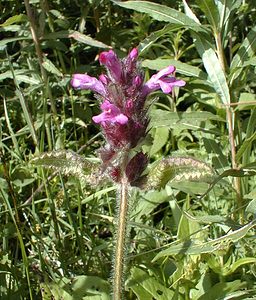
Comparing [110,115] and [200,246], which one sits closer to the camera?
[110,115]

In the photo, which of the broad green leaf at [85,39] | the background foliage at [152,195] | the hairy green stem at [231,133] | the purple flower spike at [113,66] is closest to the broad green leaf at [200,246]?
the background foliage at [152,195]

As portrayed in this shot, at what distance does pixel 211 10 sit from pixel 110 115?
804mm

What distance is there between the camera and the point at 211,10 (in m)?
2.27

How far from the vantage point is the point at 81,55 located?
369 cm

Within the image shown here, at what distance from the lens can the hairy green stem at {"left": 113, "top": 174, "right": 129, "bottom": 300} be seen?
1.77m

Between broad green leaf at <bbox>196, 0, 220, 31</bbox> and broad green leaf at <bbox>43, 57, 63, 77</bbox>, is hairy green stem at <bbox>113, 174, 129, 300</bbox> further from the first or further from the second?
broad green leaf at <bbox>43, 57, 63, 77</bbox>

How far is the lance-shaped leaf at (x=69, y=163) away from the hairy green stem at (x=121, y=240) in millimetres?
118

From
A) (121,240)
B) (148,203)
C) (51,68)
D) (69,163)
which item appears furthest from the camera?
(51,68)

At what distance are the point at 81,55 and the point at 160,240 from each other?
165 cm

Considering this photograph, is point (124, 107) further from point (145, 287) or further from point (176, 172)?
point (145, 287)

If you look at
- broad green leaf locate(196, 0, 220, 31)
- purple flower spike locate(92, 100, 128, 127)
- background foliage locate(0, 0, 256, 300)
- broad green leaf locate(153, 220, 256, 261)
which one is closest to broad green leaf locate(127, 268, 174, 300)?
background foliage locate(0, 0, 256, 300)

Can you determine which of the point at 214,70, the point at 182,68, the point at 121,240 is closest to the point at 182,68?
the point at 182,68

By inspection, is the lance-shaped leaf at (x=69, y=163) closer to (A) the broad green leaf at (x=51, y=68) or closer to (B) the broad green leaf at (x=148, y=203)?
(B) the broad green leaf at (x=148, y=203)

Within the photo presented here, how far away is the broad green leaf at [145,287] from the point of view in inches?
80.0
